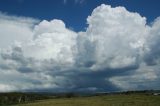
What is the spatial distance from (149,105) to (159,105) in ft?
11.2

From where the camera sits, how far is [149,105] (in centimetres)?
9550

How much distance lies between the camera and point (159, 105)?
92.9 meters
